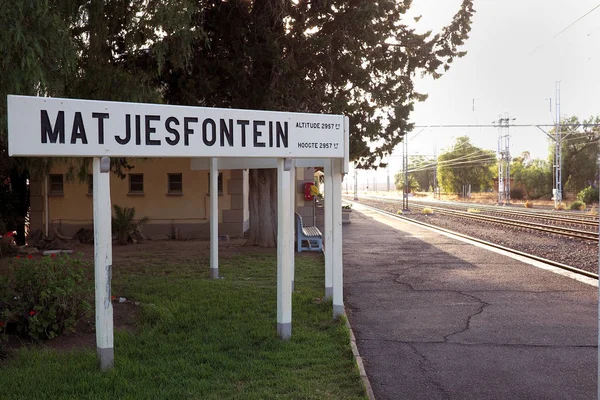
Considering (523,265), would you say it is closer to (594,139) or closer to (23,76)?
(23,76)

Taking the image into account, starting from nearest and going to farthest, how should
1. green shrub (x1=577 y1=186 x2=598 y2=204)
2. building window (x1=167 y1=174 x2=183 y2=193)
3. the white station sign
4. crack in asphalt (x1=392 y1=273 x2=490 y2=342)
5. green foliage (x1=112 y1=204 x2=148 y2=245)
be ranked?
the white station sign < crack in asphalt (x1=392 y1=273 x2=490 y2=342) < green foliage (x1=112 y1=204 x2=148 y2=245) < building window (x1=167 y1=174 x2=183 y2=193) < green shrub (x1=577 y1=186 x2=598 y2=204)

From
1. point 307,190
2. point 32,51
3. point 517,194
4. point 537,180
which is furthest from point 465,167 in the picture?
point 32,51

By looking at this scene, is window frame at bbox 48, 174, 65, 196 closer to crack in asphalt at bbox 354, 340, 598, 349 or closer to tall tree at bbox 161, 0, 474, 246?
tall tree at bbox 161, 0, 474, 246

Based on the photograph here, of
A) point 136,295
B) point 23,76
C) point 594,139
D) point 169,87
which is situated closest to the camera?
point 23,76

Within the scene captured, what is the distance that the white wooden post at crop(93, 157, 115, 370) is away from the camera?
5.79 metres

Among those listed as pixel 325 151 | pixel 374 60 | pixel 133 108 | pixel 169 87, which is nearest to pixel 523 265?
pixel 374 60

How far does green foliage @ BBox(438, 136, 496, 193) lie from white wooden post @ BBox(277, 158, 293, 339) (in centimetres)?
9487

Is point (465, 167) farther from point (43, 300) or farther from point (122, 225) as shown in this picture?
point (43, 300)

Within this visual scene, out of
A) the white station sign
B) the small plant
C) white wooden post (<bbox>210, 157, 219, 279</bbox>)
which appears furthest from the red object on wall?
the small plant

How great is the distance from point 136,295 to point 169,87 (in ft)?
25.0

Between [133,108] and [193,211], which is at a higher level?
[133,108]

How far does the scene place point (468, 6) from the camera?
1561 centimetres

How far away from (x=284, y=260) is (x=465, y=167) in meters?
98.3

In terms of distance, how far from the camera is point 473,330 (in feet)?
25.0
